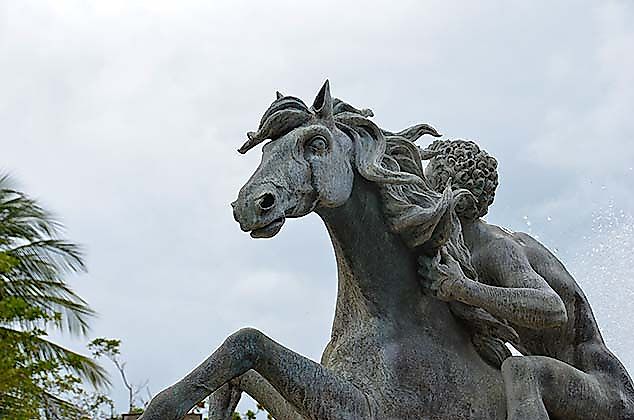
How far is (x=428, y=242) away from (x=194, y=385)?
1185 millimetres

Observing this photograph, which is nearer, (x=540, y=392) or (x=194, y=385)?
(x=194, y=385)

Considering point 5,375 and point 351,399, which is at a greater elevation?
point 5,375

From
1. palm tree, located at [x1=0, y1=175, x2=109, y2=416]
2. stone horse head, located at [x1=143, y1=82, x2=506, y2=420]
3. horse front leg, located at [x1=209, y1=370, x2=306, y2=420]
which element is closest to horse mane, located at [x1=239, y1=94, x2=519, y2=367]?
stone horse head, located at [x1=143, y1=82, x2=506, y2=420]

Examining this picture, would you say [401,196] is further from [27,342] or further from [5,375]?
[27,342]

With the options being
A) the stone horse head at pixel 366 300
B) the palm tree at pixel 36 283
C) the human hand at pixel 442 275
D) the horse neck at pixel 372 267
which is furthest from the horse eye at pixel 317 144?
the palm tree at pixel 36 283

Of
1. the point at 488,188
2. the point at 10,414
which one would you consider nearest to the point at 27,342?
the point at 10,414

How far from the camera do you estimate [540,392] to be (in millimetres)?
4141

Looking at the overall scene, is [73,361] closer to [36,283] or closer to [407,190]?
[36,283]

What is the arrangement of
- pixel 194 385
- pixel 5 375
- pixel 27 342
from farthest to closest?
pixel 27 342, pixel 5 375, pixel 194 385

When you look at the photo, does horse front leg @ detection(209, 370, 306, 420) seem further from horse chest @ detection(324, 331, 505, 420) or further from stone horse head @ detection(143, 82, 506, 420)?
horse chest @ detection(324, 331, 505, 420)

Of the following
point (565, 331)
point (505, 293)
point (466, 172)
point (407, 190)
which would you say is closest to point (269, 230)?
point (407, 190)

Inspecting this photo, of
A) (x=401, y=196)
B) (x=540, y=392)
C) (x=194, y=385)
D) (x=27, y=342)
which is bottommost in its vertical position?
(x=194, y=385)

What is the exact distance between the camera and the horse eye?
156 inches

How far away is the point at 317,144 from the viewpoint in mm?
3980
